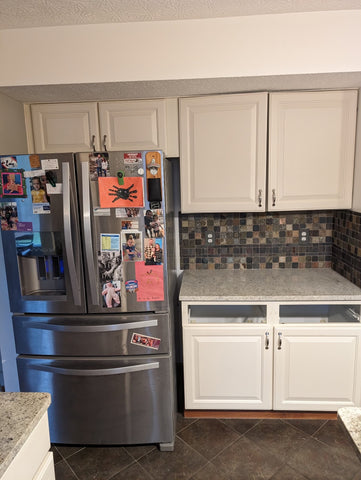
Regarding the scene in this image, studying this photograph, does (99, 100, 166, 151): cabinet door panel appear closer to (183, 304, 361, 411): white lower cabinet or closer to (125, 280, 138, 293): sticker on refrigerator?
(125, 280, 138, 293): sticker on refrigerator

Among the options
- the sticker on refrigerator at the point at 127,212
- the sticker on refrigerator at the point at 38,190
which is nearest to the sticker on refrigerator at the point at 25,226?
the sticker on refrigerator at the point at 38,190

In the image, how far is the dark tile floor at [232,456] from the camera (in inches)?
69.9

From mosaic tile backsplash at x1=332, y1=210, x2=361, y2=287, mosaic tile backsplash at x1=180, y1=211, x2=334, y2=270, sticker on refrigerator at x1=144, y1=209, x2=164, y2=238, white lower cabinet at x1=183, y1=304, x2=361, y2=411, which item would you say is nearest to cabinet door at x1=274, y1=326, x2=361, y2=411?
white lower cabinet at x1=183, y1=304, x2=361, y2=411

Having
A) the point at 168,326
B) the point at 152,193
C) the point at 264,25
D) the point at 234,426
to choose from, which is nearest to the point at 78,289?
the point at 168,326

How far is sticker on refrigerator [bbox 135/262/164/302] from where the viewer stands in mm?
1771

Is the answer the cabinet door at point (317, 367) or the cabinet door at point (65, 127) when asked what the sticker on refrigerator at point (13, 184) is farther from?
the cabinet door at point (317, 367)

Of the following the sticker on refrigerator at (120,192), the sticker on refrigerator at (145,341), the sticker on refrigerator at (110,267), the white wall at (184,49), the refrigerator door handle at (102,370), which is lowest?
the refrigerator door handle at (102,370)

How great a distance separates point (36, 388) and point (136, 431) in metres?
0.64

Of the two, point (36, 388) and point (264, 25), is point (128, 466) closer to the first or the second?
point (36, 388)

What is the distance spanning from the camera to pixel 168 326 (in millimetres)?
1839

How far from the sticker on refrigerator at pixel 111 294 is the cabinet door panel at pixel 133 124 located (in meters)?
0.92

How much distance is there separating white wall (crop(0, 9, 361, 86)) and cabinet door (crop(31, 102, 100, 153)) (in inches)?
12.0

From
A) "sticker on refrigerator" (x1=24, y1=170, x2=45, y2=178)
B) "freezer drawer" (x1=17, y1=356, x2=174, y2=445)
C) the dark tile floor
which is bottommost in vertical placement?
the dark tile floor

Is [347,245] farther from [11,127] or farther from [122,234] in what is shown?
[11,127]
